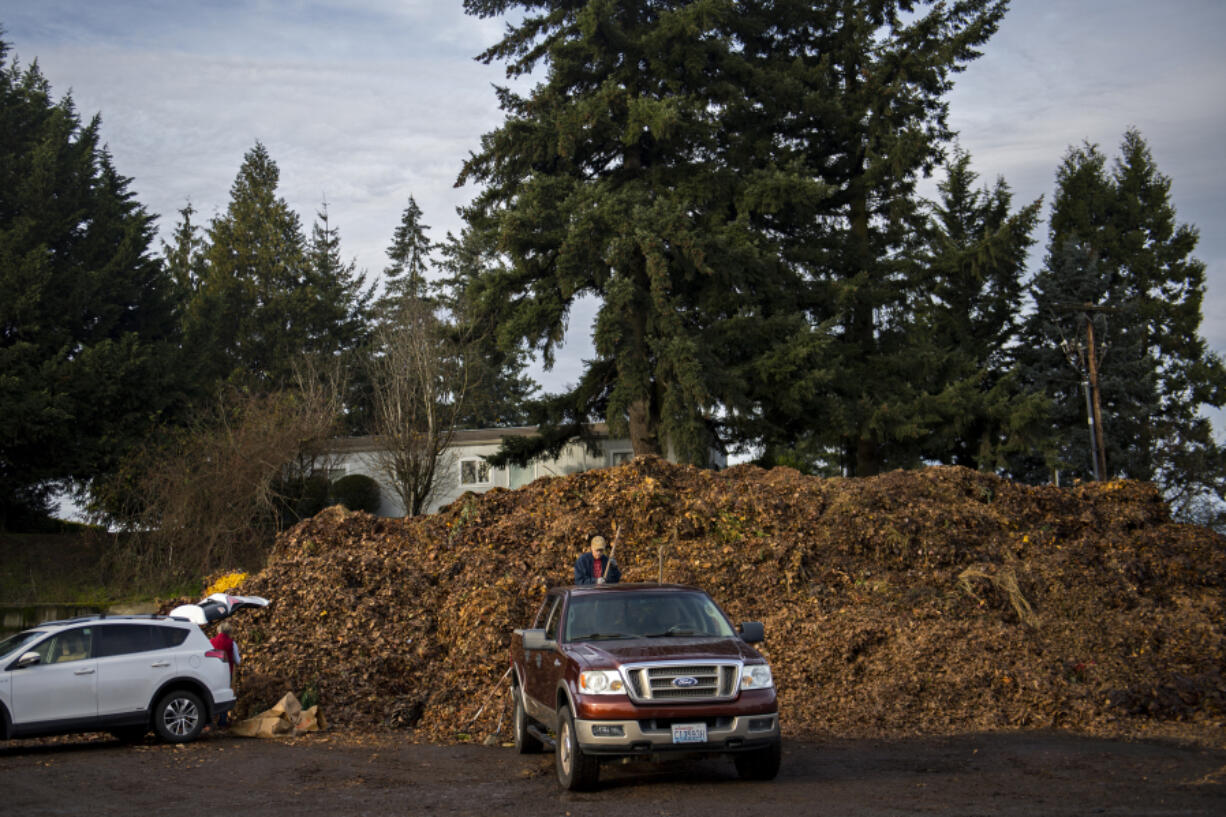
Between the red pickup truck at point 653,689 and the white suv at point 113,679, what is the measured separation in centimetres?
585

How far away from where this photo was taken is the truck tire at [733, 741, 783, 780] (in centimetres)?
870

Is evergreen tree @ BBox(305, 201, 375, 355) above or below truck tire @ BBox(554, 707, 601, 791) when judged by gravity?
above

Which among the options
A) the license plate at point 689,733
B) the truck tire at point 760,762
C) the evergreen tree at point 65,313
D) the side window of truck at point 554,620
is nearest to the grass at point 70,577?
the evergreen tree at point 65,313

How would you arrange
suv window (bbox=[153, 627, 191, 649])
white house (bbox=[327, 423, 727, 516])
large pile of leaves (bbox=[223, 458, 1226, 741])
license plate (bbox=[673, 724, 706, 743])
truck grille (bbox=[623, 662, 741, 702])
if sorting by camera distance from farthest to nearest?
white house (bbox=[327, 423, 727, 516]) → suv window (bbox=[153, 627, 191, 649]) → large pile of leaves (bbox=[223, 458, 1226, 741]) → truck grille (bbox=[623, 662, 741, 702]) → license plate (bbox=[673, 724, 706, 743])

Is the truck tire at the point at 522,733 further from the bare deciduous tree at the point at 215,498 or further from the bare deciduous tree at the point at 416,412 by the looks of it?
the bare deciduous tree at the point at 416,412

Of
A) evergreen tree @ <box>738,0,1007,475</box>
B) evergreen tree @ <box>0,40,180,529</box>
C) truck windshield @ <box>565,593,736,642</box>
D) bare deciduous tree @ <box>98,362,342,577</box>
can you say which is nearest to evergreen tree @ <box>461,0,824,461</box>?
evergreen tree @ <box>738,0,1007,475</box>

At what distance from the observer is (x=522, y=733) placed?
10938mm

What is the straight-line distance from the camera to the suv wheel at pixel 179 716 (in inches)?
508

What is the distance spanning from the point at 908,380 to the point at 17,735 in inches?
1042

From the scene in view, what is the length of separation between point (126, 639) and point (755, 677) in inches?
334

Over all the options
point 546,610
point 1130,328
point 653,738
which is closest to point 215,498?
point 546,610

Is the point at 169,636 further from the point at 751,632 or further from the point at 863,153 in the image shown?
the point at 863,153

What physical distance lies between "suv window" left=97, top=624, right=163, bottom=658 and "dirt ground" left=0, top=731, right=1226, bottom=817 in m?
1.29

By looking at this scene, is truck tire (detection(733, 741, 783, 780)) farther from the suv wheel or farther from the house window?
the house window
